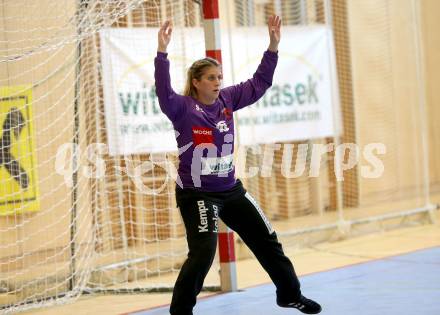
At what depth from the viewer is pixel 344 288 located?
574 cm

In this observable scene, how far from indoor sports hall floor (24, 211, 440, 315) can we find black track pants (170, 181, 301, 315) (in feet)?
1.59

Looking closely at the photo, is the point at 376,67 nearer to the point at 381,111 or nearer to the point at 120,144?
the point at 381,111

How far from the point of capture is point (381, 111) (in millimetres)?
10203

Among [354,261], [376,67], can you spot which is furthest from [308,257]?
[376,67]

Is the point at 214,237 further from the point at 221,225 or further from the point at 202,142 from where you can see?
the point at 221,225

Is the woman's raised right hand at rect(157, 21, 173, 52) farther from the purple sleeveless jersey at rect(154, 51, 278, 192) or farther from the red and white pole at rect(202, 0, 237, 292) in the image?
the red and white pole at rect(202, 0, 237, 292)

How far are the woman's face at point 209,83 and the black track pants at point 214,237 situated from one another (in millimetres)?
556

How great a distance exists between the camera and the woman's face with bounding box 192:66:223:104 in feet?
15.3

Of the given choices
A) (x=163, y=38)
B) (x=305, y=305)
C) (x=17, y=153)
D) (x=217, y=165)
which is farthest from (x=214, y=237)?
(x=17, y=153)

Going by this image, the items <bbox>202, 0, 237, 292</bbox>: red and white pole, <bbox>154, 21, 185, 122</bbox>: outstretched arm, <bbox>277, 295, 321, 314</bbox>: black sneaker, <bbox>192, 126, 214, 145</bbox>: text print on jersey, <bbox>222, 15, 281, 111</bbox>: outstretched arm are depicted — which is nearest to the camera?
<bbox>154, 21, 185, 122</bbox>: outstretched arm

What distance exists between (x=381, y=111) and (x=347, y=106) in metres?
0.45

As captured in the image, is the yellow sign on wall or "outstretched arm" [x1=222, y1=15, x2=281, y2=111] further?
the yellow sign on wall

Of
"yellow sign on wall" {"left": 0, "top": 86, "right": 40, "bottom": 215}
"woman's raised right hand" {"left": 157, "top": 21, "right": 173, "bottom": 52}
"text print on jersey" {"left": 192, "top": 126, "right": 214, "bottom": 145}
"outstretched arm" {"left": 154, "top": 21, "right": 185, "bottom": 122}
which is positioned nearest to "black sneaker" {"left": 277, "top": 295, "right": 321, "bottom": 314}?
"text print on jersey" {"left": 192, "top": 126, "right": 214, "bottom": 145}

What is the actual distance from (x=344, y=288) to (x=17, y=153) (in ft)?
8.59
